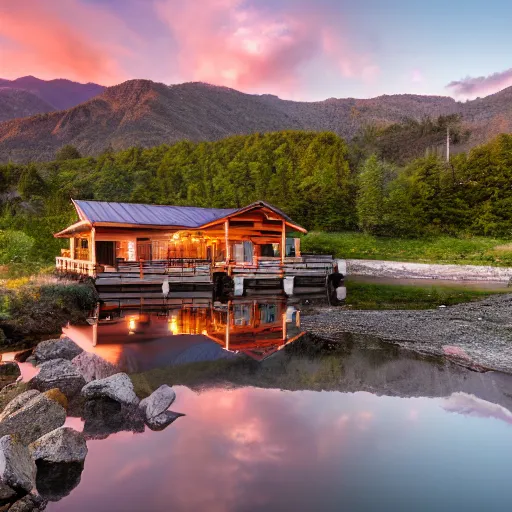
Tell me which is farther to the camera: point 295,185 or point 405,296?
point 295,185

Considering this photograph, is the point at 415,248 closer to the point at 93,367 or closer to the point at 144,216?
the point at 144,216

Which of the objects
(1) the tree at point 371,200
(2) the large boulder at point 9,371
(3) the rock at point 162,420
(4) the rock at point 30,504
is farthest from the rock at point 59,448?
(1) the tree at point 371,200

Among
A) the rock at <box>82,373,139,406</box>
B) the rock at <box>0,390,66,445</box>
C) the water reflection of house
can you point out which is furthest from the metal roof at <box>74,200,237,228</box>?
the rock at <box>0,390,66,445</box>

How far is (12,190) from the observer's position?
67938mm

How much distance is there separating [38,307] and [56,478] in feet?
37.1

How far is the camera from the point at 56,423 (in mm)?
6836

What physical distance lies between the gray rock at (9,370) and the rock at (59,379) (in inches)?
45.0

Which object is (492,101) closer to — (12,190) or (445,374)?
(12,190)

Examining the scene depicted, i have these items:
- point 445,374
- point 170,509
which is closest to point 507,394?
point 445,374

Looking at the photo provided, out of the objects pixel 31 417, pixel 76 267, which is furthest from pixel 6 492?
pixel 76 267

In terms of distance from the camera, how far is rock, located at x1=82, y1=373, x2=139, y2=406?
7883 mm

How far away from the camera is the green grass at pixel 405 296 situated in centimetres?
2019

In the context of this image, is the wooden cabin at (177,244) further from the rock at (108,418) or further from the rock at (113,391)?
the rock at (108,418)

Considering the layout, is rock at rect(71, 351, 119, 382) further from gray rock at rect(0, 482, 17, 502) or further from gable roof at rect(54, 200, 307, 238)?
gable roof at rect(54, 200, 307, 238)
